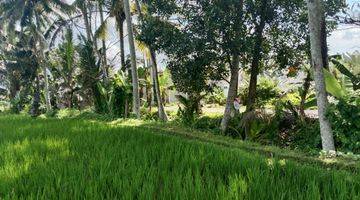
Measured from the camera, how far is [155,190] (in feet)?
10.6

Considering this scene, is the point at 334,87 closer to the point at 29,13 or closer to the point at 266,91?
the point at 266,91

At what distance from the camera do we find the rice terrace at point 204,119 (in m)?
3.40

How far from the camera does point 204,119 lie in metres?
14.3

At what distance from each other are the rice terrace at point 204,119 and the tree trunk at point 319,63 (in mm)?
19

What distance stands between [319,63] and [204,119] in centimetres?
660

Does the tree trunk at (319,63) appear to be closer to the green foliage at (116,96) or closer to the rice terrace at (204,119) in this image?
the rice terrace at (204,119)

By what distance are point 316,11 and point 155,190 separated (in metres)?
5.61

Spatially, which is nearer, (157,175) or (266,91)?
(157,175)

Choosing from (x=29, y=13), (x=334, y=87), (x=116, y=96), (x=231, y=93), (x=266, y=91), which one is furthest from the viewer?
(x=29, y=13)

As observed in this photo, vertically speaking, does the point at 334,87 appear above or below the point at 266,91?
below

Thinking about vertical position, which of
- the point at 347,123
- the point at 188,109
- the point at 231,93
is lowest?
the point at 347,123

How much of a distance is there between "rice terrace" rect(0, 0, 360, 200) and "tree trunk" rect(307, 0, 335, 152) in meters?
0.02

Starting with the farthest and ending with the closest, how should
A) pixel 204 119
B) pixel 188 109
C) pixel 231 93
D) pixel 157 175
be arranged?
1. pixel 188 109
2. pixel 204 119
3. pixel 231 93
4. pixel 157 175

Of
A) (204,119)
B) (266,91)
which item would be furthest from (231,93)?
(266,91)
